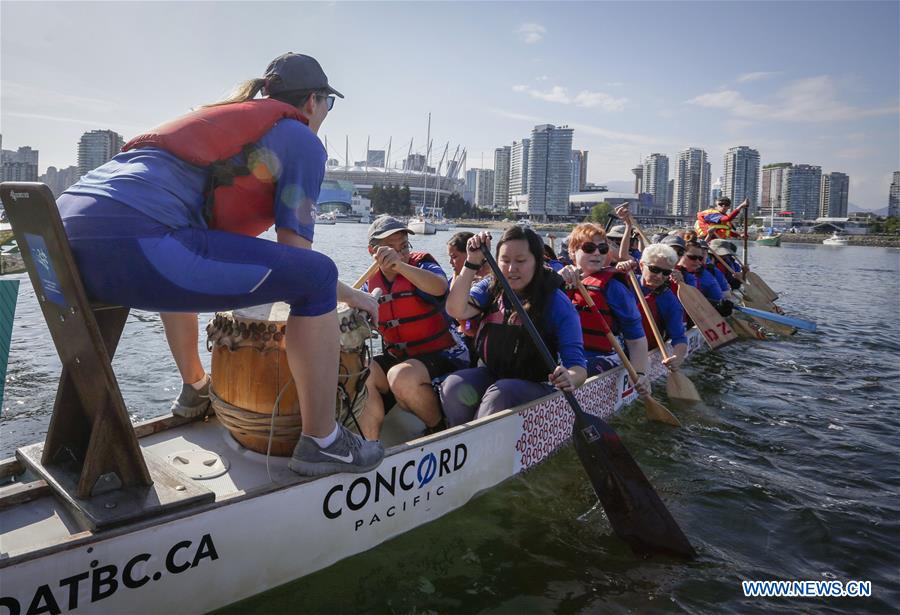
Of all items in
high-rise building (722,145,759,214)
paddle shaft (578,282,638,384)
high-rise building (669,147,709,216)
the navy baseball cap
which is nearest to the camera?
the navy baseball cap

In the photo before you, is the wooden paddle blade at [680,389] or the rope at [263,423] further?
the wooden paddle blade at [680,389]

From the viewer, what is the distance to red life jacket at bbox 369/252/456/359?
4.58m

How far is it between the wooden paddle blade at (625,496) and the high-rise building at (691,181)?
18639cm

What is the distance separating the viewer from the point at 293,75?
2.67 m

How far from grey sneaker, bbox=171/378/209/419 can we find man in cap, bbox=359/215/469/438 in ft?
3.64

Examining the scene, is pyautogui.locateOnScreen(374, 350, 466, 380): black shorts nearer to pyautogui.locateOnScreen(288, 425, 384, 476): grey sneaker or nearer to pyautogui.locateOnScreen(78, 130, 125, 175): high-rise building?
pyautogui.locateOnScreen(288, 425, 384, 476): grey sneaker

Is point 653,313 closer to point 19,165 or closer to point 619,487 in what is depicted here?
point 619,487

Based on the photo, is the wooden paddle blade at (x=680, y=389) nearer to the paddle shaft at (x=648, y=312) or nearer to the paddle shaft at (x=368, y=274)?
the paddle shaft at (x=648, y=312)

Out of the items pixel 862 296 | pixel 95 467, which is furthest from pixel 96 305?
pixel 862 296

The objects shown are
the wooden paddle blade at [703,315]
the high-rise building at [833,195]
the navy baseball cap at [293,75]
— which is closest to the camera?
the navy baseball cap at [293,75]

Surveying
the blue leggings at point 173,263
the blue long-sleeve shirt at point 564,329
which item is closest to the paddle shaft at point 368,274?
the blue long-sleeve shirt at point 564,329

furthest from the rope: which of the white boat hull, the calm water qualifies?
the calm water

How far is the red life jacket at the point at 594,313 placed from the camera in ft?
18.7

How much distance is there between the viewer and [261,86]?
2.67m
